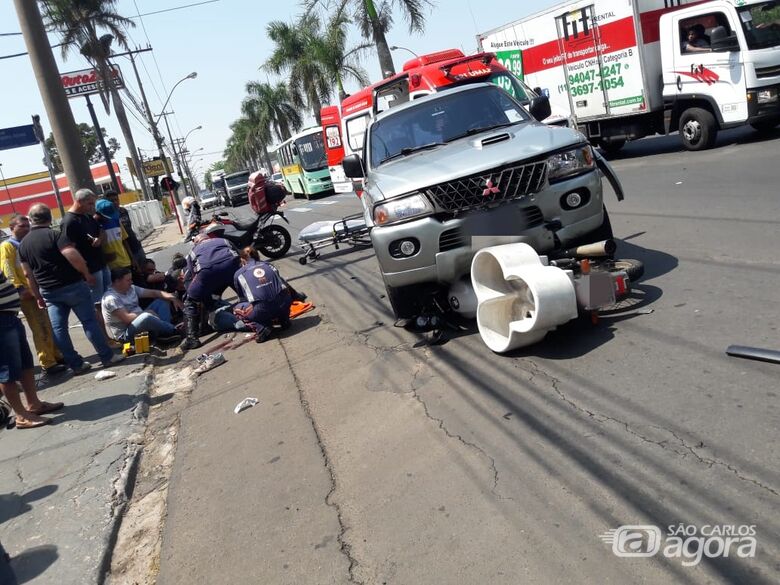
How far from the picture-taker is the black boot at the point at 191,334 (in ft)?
24.8

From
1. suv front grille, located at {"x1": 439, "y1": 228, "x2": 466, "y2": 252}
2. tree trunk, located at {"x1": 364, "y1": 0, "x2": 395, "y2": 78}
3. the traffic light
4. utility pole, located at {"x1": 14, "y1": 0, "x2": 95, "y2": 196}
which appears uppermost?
tree trunk, located at {"x1": 364, "y1": 0, "x2": 395, "y2": 78}

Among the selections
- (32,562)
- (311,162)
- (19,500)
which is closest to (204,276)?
(19,500)

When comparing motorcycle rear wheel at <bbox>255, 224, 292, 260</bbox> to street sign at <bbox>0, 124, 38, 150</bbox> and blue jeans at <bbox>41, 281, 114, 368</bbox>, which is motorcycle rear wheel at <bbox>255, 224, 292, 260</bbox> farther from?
street sign at <bbox>0, 124, 38, 150</bbox>

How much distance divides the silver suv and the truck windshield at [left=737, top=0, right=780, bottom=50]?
885 centimetres

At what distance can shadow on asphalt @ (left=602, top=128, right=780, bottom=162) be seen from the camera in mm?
13191

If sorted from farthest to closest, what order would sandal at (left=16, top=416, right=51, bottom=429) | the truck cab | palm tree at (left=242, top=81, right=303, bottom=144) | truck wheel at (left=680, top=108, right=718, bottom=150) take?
palm tree at (left=242, top=81, right=303, bottom=144) → truck wheel at (left=680, top=108, right=718, bottom=150) → the truck cab → sandal at (left=16, top=416, right=51, bottom=429)

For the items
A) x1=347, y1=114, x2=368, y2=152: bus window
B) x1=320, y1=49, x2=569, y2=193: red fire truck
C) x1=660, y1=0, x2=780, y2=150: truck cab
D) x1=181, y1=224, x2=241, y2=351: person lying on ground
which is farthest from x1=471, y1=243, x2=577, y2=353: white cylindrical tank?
x1=347, y1=114, x2=368, y2=152: bus window

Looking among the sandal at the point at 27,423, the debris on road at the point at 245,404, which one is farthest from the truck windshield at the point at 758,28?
the sandal at the point at 27,423

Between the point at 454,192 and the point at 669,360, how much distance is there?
190 centimetres

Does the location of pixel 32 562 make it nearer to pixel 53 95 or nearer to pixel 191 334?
pixel 191 334

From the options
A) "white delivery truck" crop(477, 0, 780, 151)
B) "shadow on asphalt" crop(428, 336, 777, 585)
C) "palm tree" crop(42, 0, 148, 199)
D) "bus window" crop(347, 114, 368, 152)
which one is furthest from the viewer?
"palm tree" crop(42, 0, 148, 199)

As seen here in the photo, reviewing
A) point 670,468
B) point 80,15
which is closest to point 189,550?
point 670,468

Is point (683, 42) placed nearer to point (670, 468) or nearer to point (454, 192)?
point (454, 192)

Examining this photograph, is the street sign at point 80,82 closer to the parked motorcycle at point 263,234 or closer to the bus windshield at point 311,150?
the bus windshield at point 311,150
